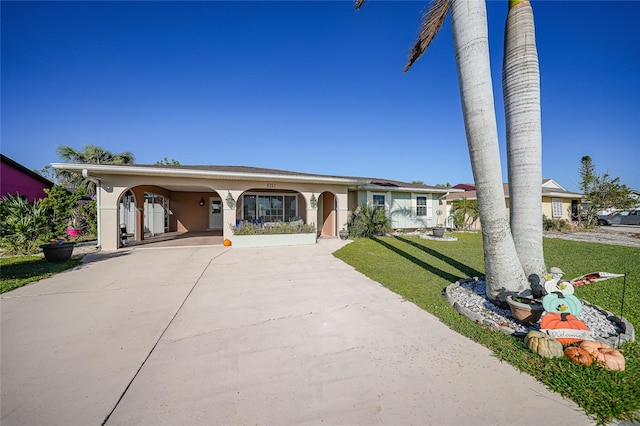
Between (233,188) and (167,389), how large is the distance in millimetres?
9912

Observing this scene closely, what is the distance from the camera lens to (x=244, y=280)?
19.8 feet

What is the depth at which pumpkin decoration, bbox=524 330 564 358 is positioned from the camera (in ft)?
9.25

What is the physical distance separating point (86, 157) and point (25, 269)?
658 inches

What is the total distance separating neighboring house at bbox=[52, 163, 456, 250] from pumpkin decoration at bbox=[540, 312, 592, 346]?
9956 mm

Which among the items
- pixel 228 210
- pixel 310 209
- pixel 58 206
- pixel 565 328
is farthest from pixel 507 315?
pixel 58 206

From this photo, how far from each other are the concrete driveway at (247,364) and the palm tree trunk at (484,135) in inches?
60.5

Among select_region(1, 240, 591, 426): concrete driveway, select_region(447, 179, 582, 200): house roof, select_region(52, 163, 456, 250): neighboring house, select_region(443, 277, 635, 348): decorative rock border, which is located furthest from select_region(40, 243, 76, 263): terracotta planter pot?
→ select_region(447, 179, 582, 200): house roof

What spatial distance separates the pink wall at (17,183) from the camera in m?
13.5

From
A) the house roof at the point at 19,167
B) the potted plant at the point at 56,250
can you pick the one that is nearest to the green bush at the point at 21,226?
the potted plant at the point at 56,250

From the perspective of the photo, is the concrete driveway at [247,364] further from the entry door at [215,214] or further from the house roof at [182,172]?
the entry door at [215,214]

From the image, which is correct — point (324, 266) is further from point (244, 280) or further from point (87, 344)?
point (87, 344)

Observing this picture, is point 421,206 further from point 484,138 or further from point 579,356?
point 579,356

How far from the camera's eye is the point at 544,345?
2869mm

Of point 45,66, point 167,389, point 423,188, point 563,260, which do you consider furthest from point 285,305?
point 423,188
